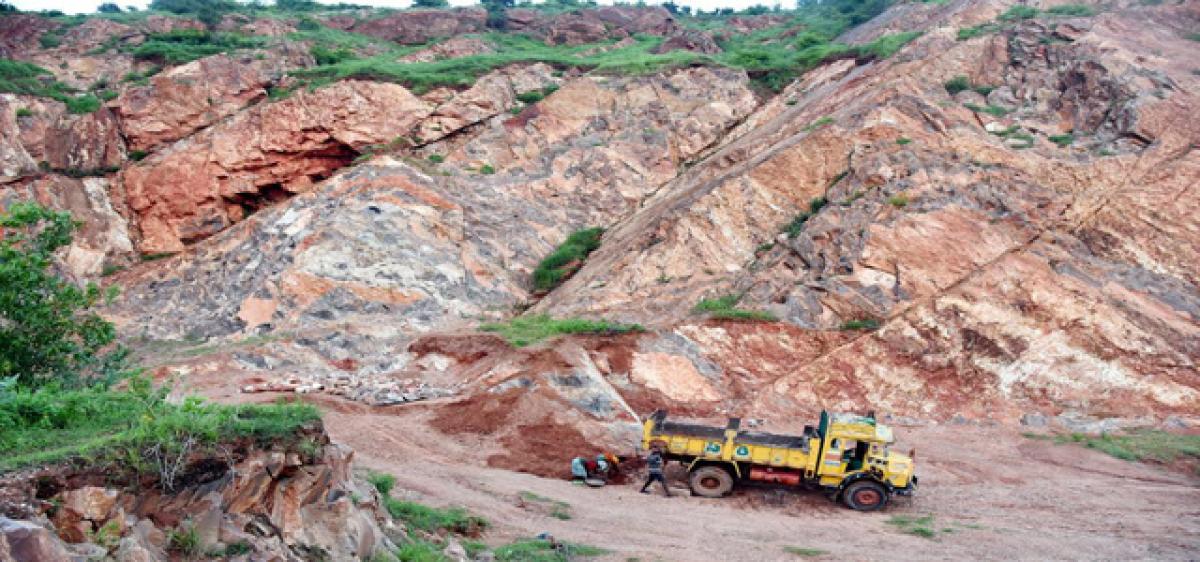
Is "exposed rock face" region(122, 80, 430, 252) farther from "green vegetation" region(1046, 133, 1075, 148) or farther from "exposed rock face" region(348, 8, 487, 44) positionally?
"green vegetation" region(1046, 133, 1075, 148)

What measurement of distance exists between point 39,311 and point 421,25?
43.0 meters

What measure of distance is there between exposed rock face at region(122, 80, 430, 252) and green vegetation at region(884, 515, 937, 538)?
25.3 m

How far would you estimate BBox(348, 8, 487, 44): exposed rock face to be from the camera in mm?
48812

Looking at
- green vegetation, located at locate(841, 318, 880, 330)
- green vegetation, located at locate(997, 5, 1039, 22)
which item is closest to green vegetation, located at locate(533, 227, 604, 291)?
green vegetation, located at locate(841, 318, 880, 330)

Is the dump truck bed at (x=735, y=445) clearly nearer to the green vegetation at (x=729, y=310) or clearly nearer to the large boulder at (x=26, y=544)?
the green vegetation at (x=729, y=310)

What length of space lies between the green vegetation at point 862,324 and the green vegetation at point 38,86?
29.4 m

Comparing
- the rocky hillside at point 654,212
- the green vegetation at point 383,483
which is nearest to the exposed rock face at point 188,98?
the rocky hillside at point 654,212

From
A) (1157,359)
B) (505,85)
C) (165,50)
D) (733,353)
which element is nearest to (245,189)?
(165,50)

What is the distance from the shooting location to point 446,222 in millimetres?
28000

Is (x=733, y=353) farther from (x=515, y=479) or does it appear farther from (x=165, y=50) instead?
(x=165, y=50)

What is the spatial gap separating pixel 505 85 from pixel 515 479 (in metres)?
24.5

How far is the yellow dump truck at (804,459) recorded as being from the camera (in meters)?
13.1

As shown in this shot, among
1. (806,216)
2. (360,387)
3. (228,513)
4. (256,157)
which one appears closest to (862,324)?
(806,216)

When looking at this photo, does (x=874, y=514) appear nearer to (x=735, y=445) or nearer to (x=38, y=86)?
(x=735, y=445)
